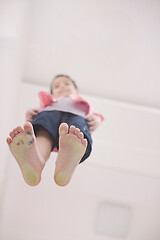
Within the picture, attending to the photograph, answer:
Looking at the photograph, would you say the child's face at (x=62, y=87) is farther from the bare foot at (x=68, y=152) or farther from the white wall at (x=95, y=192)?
the bare foot at (x=68, y=152)

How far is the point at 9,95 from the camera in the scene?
134 centimetres

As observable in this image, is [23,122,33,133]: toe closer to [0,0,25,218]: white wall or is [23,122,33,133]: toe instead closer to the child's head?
[0,0,25,218]: white wall

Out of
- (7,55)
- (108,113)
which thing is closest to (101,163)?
(108,113)

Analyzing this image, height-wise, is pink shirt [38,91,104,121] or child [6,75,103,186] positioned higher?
pink shirt [38,91,104,121]

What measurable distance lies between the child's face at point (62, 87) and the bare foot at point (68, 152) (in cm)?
53

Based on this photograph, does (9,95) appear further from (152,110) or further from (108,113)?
(152,110)

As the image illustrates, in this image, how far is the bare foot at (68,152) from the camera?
0.86 m

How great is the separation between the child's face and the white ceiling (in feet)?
1.28

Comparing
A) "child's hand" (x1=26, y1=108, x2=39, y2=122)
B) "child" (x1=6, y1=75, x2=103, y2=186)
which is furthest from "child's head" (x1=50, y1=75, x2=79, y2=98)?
"child's hand" (x1=26, y1=108, x2=39, y2=122)

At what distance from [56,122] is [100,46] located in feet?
3.14

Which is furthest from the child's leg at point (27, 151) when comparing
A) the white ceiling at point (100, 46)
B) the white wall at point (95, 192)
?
the white ceiling at point (100, 46)

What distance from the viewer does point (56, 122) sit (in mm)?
1091

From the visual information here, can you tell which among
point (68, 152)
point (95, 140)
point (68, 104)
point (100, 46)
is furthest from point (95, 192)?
point (100, 46)

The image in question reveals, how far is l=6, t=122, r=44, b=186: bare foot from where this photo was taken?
2.81 feet
